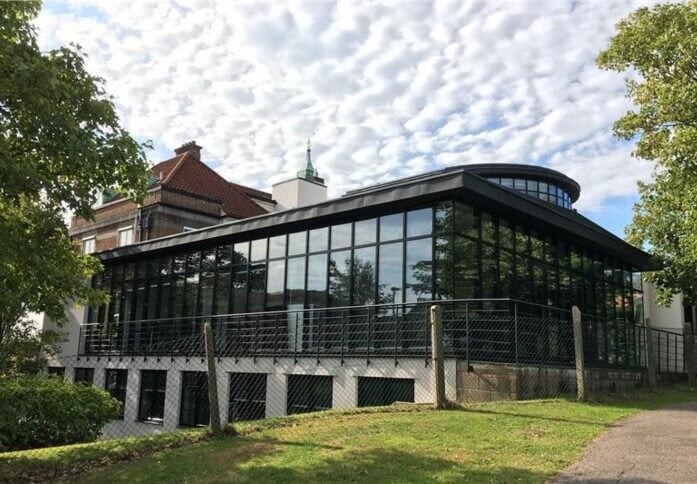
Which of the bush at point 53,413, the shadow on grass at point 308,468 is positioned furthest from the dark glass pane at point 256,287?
the shadow on grass at point 308,468

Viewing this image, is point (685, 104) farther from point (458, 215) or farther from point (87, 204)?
point (87, 204)

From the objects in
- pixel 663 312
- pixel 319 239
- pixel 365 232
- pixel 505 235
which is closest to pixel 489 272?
pixel 505 235

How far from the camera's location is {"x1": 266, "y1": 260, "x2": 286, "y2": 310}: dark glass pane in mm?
16906

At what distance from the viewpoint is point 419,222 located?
13.9m

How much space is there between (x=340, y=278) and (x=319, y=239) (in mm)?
1345

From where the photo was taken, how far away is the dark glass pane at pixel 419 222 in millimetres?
13695

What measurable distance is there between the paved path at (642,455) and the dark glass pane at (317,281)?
8038 mm

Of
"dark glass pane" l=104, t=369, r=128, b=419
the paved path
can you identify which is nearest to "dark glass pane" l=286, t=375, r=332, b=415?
the paved path

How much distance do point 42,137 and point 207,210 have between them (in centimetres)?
2361

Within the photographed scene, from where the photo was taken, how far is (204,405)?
17.1 metres

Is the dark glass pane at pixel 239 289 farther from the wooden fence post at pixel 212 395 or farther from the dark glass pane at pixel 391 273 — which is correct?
the wooden fence post at pixel 212 395

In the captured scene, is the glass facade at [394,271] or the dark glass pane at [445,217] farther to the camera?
the glass facade at [394,271]

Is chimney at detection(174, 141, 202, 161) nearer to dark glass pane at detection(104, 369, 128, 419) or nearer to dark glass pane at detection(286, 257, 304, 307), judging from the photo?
dark glass pane at detection(104, 369, 128, 419)

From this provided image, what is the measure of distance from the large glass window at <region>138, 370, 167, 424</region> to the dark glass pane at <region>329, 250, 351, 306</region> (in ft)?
20.9
